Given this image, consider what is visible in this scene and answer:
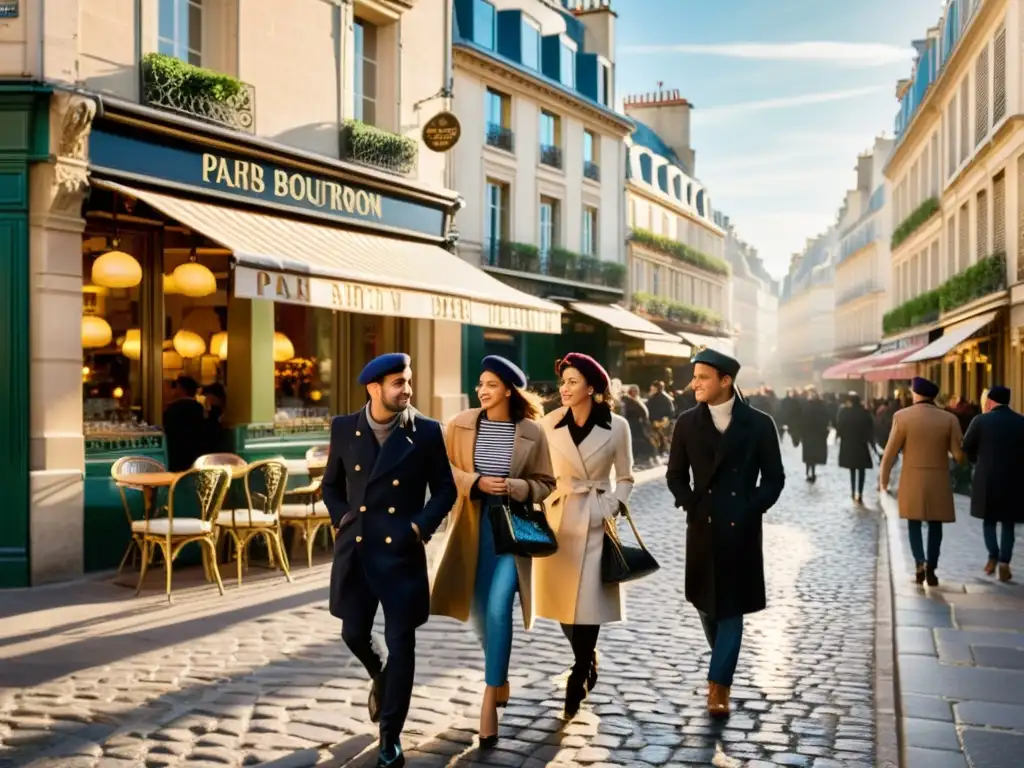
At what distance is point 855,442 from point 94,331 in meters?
11.2

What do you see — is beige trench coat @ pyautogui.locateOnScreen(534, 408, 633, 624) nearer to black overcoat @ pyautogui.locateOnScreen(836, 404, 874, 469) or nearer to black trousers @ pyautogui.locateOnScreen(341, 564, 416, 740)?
black trousers @ pyautogui.locateOnScreen(341, 564, 416, 740)

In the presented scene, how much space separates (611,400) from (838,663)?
91.1 inches

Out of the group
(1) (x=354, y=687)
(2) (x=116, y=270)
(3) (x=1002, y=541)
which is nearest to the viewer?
(1) (x=354, y=687)

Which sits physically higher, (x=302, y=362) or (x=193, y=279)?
(x=193, y=279)

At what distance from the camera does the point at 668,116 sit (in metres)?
46.1

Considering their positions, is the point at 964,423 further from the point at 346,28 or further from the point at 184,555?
the point at 184,555

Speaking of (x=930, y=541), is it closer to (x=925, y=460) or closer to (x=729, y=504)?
(x=925, y=460)

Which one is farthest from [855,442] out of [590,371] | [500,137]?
[590,371]

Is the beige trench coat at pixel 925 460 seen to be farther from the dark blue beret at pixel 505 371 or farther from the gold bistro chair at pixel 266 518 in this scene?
the gold bistro chair at pixel 266 518

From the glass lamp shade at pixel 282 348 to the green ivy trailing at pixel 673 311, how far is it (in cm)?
2272

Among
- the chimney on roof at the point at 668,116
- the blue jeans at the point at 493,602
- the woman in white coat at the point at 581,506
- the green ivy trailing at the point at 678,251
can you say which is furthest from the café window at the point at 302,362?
the chimney on roof at the point at 668,116

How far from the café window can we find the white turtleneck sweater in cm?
755

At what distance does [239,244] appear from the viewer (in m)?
9.95

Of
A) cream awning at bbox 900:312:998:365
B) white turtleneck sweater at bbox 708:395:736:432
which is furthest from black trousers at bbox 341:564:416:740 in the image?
cream awning at bbox 900:312:998:365
